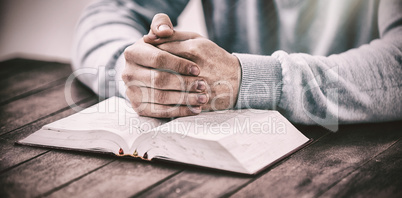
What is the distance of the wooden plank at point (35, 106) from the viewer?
89 cm

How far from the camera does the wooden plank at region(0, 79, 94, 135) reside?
35.1 inches

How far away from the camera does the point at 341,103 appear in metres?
0.77

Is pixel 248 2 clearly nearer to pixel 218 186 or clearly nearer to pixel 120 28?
pixel 120 28

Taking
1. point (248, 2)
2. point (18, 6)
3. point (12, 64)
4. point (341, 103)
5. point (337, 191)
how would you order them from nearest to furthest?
point (337, 191)
point (341, 103)
point (248, 2)
point (12, 64)
point (18, 6)

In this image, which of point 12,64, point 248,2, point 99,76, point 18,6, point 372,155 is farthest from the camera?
point 18,6

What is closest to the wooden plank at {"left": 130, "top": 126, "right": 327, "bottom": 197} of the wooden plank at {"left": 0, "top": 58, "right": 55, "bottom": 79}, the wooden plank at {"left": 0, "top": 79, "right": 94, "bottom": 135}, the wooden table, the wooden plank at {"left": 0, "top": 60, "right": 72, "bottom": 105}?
the wooden table

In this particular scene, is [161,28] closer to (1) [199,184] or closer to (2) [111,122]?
(2) [111,122]

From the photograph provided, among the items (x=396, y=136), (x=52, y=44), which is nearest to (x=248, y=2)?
(x=396, y=136)

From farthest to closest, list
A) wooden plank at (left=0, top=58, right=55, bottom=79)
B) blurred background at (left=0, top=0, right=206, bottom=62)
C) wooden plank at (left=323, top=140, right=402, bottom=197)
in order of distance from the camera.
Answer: blurred background at (left=0, top=0, right=206, bottom=62), wooden plank at (left=0, top=58, right=55, bottom=79), wooden plank at (left=323, top=140, right=402, bottom=197)

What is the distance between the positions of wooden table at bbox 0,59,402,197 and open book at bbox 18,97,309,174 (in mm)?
20

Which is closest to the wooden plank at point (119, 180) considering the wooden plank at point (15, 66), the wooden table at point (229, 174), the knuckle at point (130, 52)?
the wooden table at point (229, 174)

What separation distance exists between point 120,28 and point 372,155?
826mm

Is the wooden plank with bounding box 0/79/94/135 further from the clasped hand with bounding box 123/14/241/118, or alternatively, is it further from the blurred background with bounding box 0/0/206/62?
the blurred background with bounding box 0/0/206/62

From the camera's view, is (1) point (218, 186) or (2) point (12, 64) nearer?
(1) point (218, 186)
